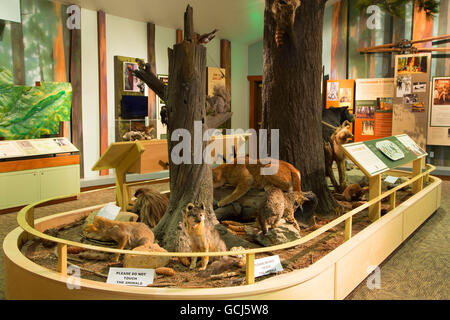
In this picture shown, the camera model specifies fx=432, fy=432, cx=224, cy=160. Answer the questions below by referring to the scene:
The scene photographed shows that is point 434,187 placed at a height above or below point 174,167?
below

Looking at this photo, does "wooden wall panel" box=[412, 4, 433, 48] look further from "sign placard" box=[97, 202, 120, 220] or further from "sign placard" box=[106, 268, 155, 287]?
"sign placard" box=[106, 268, 155, 287]

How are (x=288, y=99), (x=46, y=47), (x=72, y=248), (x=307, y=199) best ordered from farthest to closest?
(x=46, y=47)
(x=288, y=99)
(x=307, y=199)
(x=72, y=248)

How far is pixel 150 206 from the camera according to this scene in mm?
3699

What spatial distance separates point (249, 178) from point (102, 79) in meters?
4.55

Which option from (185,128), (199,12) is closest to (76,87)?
(199,12)

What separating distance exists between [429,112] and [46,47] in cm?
700

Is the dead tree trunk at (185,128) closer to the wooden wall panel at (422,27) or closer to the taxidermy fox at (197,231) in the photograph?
the taxidermy fox at (197,231)

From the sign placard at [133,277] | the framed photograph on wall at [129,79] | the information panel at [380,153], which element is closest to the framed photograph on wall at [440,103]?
the information panel at [380,153]

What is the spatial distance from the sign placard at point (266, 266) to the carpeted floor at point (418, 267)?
2.25ft

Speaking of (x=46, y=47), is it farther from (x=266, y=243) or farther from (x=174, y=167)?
(x=266, y=243)

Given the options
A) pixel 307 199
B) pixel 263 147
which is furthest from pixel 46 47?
pixel 307 199

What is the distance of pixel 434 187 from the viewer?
5059 millimetres

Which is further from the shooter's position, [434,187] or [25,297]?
[434,187]

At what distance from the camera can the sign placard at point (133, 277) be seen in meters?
2.34
